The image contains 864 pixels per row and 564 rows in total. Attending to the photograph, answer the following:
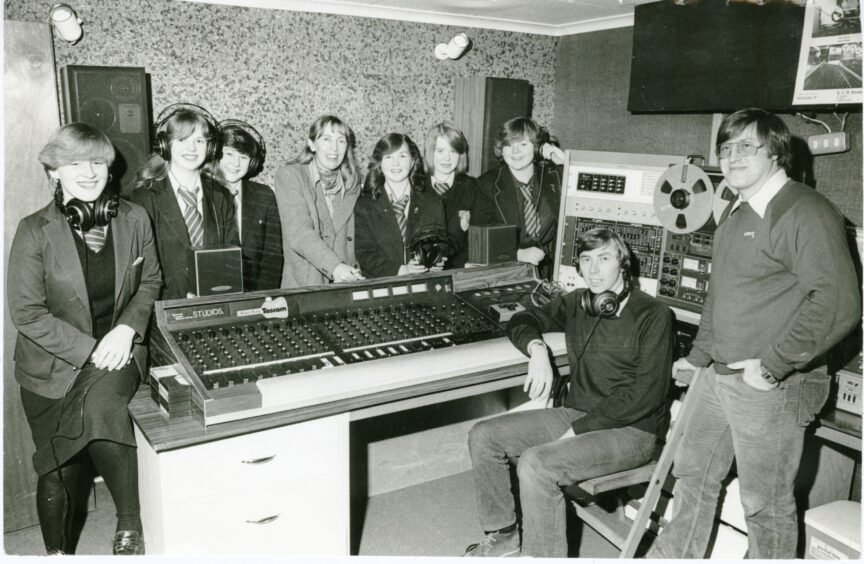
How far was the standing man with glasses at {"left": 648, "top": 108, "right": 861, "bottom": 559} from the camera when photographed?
1842 millimetres

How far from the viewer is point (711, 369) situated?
2191 millimetres

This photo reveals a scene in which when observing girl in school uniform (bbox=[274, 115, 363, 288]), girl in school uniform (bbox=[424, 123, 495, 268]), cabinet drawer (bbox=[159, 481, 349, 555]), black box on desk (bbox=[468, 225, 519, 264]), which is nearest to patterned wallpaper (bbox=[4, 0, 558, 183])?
girl in school uniform (bbox=[274, 115, 363, 288])

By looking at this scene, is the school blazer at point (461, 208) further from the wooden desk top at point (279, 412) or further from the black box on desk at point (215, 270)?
the black box on desk at point (215, 270)

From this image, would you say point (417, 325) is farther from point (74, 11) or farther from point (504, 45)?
point (504, 45)

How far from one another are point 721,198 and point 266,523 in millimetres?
2089

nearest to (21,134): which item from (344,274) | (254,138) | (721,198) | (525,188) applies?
(254,138)

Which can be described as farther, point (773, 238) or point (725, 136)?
point (725, 136)

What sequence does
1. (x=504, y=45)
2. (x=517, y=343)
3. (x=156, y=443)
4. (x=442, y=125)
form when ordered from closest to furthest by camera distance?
1. (x=156, y=443)
2. (x=517, y=343)
3. (x=442, y=125)
4. (x=504, y=45)

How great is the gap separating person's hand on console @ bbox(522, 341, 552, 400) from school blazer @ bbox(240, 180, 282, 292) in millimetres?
1206

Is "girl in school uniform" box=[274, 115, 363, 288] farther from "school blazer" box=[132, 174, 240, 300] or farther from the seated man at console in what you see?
the seated man at console

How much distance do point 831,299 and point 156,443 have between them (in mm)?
1865

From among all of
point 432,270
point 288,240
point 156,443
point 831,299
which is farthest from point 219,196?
point 831,299

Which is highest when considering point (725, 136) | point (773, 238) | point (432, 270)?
point (725, 136)

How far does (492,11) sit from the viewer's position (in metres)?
3.15
